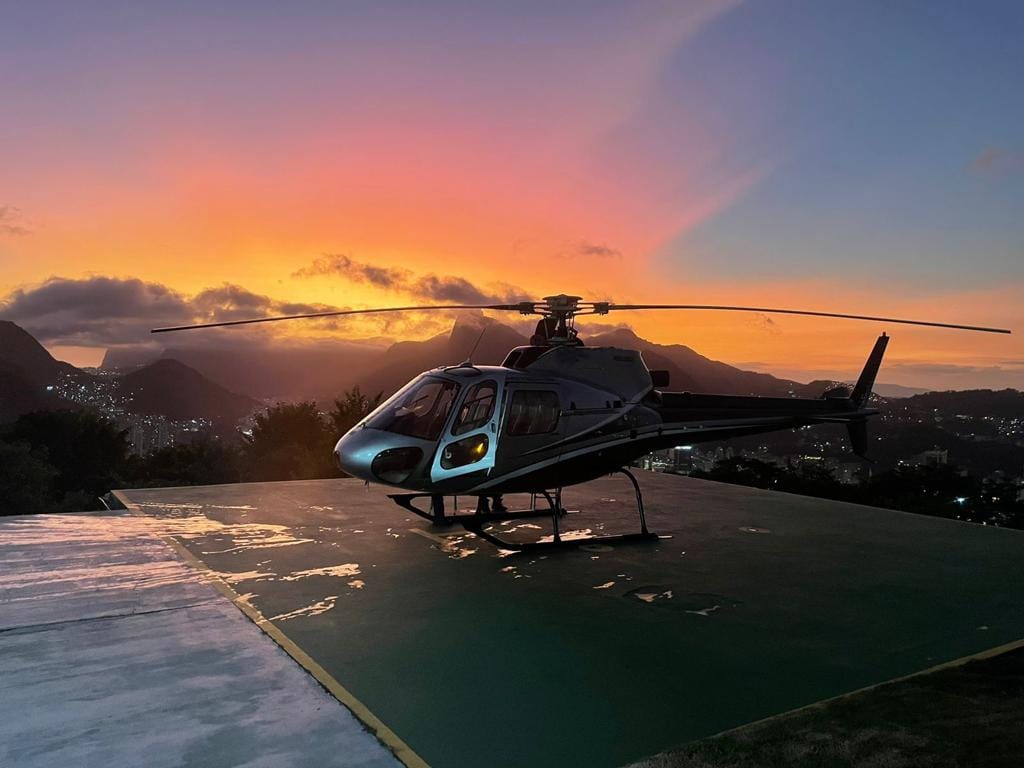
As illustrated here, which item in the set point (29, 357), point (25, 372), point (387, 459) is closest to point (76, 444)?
point (387, 459)

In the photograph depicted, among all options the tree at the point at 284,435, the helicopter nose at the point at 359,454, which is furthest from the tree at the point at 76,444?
the helicopter nose at the point at 359,454

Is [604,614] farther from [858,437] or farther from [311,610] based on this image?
[858,437]

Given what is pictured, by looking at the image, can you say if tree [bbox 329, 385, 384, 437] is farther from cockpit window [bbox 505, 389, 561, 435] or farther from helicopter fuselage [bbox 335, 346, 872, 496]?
cockpit window [bbox 505, 389, 561, 435]

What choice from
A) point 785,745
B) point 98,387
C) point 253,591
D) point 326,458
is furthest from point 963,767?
point 98,387

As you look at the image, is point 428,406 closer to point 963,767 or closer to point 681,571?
point 681,571

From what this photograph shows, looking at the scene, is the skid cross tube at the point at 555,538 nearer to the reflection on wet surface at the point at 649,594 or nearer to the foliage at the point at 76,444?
the reflection on wet surface at the point at 649,594

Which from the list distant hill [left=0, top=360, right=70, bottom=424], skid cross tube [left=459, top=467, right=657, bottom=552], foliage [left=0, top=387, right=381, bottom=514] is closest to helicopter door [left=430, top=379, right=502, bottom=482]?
skid cross tube [left=459, top=467, right=657, bottom=552]
